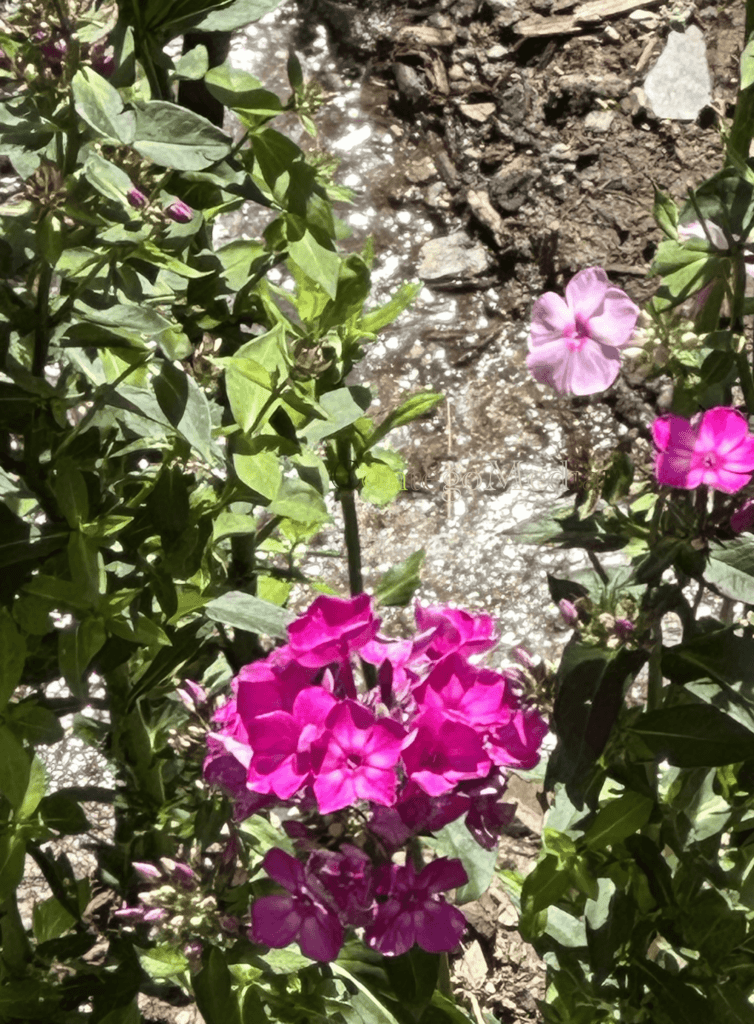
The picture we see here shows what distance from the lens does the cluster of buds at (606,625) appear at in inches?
44.9

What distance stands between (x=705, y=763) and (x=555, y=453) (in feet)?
4.92

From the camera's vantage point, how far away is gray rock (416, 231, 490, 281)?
9.17ft

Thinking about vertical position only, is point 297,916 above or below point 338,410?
below

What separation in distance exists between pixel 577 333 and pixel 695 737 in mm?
417

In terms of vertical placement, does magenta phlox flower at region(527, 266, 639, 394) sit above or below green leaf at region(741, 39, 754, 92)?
below

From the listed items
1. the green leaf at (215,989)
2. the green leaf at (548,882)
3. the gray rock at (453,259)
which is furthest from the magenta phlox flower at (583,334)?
the gray rock at (453,259)

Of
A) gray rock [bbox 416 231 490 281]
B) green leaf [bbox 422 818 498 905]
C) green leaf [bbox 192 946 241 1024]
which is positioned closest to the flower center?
green leaf [bbox 422 818 498 905]

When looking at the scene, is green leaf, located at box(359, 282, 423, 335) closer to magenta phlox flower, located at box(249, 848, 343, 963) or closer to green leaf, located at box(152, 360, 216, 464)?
green leaf, located at box(152, 360, 216, 464)

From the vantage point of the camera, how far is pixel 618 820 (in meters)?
1.19

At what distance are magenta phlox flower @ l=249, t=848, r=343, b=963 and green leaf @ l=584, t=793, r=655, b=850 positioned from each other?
28cm

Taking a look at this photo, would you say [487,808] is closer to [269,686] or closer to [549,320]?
[269,686]

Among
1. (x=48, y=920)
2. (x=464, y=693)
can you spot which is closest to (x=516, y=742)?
(x=464, y=693)

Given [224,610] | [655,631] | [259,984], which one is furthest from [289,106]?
[259,984]

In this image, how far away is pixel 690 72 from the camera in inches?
116
